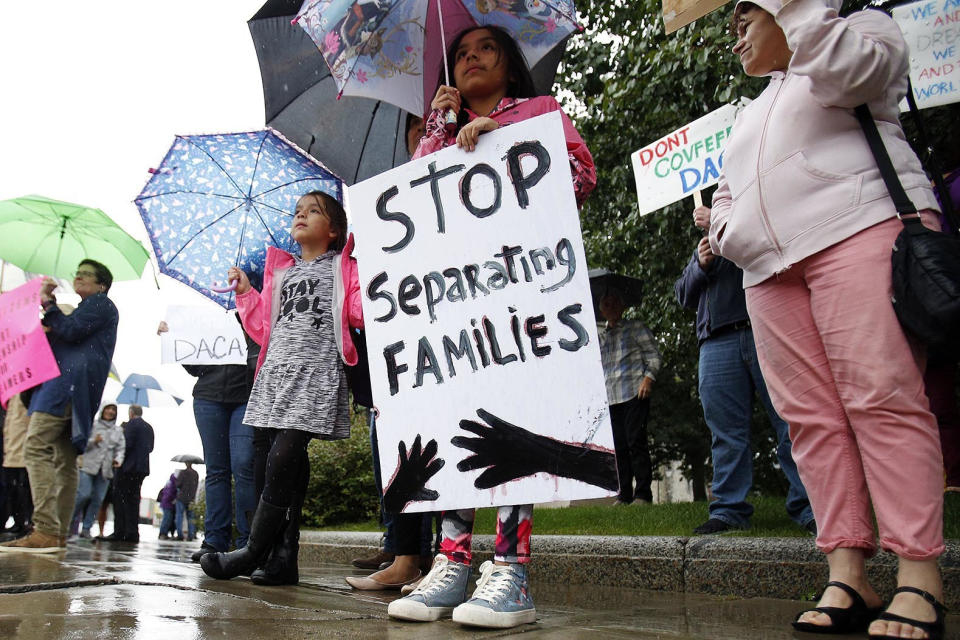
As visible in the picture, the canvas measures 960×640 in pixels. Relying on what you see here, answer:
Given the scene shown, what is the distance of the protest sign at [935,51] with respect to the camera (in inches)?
156

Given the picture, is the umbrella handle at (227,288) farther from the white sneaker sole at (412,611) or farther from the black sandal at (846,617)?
the black sandal at (846,617)

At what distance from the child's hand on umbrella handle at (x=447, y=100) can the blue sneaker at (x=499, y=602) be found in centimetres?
160

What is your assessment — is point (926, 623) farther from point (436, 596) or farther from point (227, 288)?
point (227, 288)

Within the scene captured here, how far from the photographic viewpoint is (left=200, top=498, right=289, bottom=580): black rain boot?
3.43 meters

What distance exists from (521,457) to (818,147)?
129 cm

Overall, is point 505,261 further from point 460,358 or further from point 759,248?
point 759,248

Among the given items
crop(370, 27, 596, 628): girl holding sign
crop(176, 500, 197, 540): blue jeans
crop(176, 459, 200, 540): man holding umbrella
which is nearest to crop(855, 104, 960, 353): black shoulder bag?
crop(370, 27, 596, 628): girl holding sign

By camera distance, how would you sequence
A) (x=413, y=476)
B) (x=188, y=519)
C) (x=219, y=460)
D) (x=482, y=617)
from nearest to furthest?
(x=482, y=617)
(x=413, y=476)
(x=219, y=460)
(x=188, y=519)

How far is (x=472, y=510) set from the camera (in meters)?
2.72

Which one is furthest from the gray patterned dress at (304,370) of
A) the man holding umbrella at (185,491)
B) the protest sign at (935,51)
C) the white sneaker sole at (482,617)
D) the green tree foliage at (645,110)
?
the man holding umbrella at (185,491)

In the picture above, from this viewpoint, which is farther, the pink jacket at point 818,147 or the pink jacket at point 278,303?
the pink jacket at point 278,303

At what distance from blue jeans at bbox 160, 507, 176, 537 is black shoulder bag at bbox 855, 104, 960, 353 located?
16.0 meters

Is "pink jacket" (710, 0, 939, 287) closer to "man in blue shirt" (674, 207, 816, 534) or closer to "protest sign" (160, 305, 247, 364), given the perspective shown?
"man in blue shirt" (674, 207, 816, 534)

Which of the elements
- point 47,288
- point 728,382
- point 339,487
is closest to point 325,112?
point 728,382
